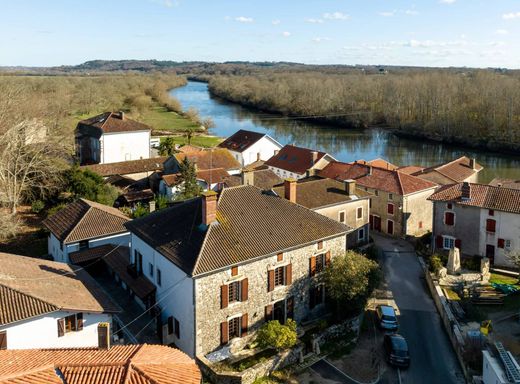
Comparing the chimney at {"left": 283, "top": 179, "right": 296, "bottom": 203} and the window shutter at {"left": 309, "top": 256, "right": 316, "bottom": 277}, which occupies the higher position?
the chimney at {"left": 283, "top": 179, "right": 296, "bottom": 203}

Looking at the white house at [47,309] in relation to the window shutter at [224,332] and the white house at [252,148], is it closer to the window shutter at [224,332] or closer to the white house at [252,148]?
the window shutter at [224,332]

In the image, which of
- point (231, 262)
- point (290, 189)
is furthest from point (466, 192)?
point (231, 262)

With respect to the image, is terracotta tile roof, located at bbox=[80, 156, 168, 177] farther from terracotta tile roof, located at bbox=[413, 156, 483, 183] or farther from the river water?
the river water

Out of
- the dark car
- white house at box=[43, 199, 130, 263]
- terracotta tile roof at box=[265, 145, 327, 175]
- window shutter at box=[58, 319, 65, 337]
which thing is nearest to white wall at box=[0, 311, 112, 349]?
window shutter at box=[58, 319, 65, 337]

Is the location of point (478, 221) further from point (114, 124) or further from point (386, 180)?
point (114, 124)

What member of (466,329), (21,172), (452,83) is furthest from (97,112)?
(466,329)

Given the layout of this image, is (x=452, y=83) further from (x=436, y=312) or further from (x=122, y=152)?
(x=436, y=312)

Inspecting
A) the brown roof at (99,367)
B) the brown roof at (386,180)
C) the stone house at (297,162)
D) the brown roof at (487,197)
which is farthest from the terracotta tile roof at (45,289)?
the stone house at (297,162)
